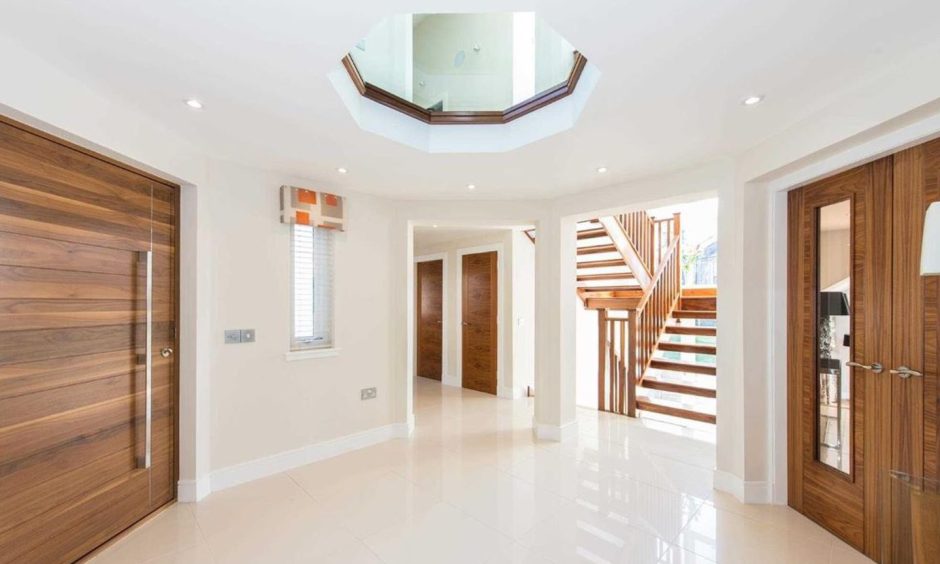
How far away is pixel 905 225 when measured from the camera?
6.40ft

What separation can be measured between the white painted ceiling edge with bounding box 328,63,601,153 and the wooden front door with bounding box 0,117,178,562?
4.71 ft

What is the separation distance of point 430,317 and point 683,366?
12.8ft

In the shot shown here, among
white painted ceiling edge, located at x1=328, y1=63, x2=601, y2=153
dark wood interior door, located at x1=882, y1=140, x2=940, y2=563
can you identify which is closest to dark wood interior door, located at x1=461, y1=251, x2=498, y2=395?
white painted ceiling edge, located at x1=328, y1=63, x2=601, y2=153

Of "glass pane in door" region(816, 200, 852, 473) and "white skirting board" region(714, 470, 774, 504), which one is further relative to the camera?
"white skirting board" region(714, 470, 774, 504)

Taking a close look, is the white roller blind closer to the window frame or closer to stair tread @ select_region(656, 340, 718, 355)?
the window frame

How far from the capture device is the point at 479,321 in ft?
19.5

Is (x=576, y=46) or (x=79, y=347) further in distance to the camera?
(x=79, y=347)

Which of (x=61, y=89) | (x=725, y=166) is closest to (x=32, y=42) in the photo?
(x=61, y=89)

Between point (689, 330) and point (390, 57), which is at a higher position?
point (390, 57)

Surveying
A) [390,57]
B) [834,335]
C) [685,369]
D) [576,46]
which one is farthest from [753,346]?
[390,57]

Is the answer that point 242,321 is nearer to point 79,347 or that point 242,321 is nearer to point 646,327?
point 79,347

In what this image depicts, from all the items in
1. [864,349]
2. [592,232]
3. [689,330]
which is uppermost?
[592,232]

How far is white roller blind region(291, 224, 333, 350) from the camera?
329 cm

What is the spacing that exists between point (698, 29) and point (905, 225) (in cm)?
158
